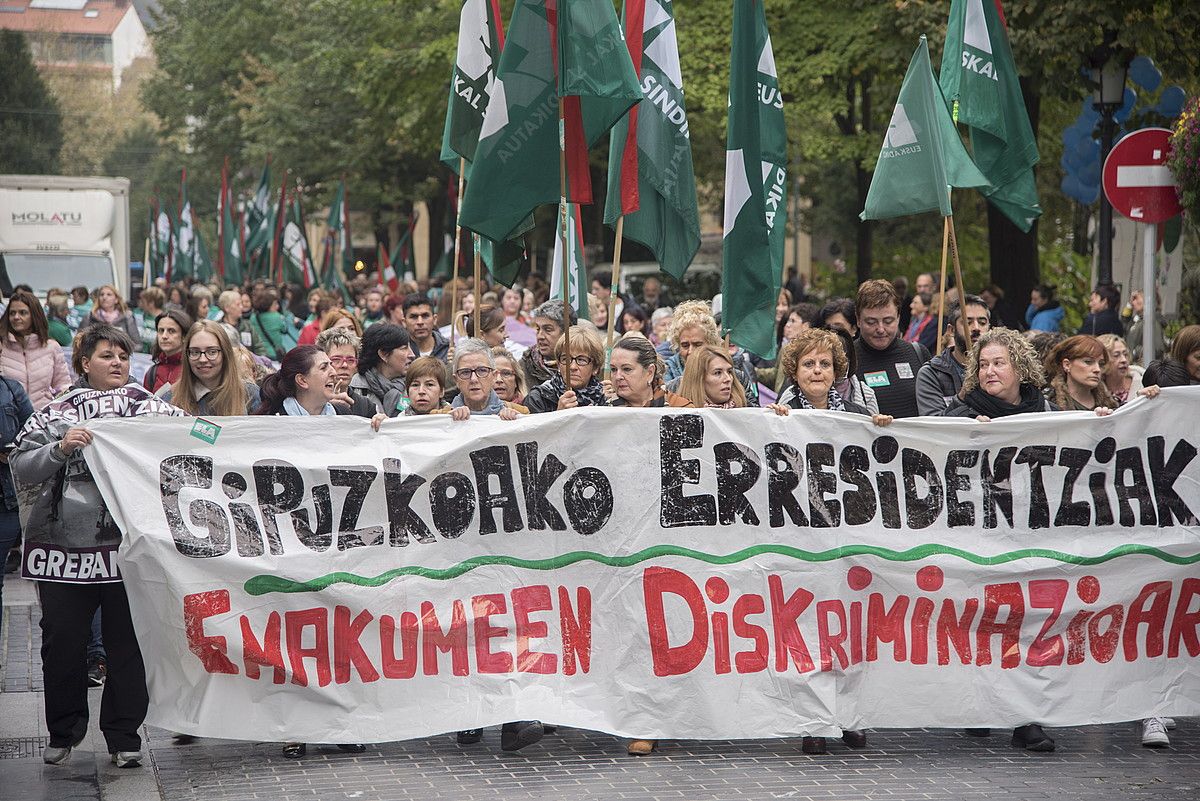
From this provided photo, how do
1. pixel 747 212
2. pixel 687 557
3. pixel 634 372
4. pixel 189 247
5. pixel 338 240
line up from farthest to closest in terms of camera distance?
pixel 189 247 < pixel 338 240 < pixel 747 212 < pixel 634 372 < pixel 687 557

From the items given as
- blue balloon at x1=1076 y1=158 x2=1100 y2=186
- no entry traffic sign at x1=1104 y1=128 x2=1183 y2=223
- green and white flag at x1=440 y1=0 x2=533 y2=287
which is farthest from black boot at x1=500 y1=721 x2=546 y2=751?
blue balloon at x1=1076 y1=158 x2=1100 y2=186

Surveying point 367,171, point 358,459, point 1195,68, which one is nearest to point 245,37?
point 367,171

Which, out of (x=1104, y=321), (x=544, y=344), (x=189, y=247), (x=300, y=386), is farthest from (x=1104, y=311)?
(x=189, y=247)

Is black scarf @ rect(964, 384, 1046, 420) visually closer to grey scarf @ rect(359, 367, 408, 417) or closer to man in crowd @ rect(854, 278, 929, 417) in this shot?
man in crowd @ rect(854, 278, 929, 417)

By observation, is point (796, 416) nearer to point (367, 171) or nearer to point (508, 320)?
point (508, 320)

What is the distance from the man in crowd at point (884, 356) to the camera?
358 inches

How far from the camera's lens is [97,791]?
6219 millimetres

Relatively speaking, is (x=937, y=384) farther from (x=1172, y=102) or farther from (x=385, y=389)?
(x=1172, y=102)

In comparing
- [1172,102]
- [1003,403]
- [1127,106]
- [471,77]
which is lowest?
[1003,403]

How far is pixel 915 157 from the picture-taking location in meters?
9.52

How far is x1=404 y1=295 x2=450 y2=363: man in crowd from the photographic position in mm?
10859

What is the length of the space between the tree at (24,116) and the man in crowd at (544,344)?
5957 centimetres

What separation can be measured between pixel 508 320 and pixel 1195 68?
322 inches

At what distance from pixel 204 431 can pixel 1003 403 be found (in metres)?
3.45
